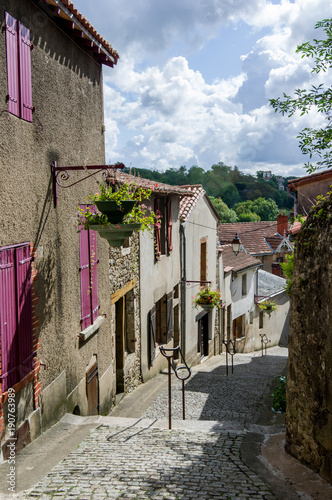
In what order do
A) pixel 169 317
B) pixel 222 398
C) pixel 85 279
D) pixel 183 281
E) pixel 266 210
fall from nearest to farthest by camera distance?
pixel 85 279 → pixel 222 398 → pixel 169 317 → pixel 183 281 → pixel 266 210

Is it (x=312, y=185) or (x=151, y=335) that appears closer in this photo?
(x=312, y=185)

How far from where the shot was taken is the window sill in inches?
283

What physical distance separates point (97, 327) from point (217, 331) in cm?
1226

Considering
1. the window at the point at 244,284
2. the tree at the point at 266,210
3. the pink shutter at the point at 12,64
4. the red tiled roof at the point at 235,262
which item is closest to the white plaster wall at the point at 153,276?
the pink shutter at the point at 12,64

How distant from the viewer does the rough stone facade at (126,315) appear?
926 cm

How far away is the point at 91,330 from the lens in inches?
295

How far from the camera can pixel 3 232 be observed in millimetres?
4816

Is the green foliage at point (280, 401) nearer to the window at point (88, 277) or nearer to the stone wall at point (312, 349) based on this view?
the stone wall at point (312, 349)

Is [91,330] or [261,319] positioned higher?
[91,330]

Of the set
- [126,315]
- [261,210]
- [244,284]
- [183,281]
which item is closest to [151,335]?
[126,315]

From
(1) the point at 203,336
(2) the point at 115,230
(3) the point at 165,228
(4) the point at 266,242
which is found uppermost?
(2) the point at 115,230

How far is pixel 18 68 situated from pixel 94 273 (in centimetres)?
361

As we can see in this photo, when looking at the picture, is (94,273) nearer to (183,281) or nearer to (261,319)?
(183,281)

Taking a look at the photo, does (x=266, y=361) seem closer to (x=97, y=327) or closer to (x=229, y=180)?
(x=97, y=327)
